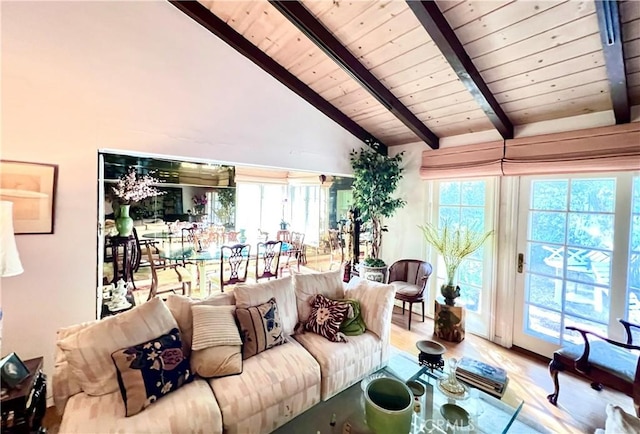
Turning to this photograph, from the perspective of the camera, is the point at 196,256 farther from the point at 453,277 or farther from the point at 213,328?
the point at 453,277

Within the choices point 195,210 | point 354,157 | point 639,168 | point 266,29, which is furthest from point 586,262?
point 195,210

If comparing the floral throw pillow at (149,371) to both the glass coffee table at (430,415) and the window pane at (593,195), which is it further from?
the window pane at (593,195)

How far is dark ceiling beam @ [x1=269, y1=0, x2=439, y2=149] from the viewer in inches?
88.8

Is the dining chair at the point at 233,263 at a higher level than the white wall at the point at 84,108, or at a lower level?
lower

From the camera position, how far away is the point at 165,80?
2.62m

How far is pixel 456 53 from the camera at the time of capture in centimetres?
220

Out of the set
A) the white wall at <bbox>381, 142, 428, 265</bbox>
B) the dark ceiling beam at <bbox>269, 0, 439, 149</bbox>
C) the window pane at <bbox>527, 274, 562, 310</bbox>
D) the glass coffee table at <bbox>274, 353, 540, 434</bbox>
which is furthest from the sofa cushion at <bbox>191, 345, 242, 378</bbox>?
the window pane at <bbox>527, 274, 562, 310</bbox>

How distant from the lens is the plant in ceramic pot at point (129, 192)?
124 inches

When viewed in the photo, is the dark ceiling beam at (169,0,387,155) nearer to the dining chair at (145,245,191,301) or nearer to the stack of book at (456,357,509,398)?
the dining chair at (145,245,191,301)

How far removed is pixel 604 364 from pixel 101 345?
3.33 meters

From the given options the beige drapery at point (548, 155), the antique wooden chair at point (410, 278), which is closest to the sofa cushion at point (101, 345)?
the antique wooden chair at point (410, 278)

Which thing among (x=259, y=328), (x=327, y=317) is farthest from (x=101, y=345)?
(x=327, y=317)

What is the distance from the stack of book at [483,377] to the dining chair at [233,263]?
8.88 feet

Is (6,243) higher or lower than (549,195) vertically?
lower
